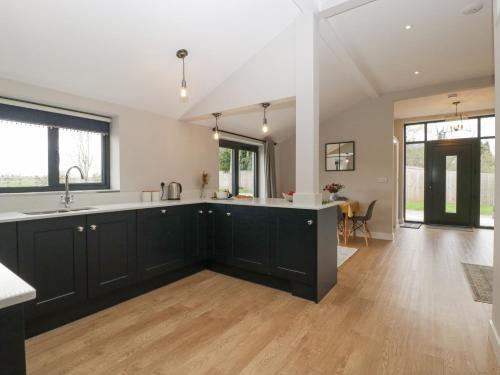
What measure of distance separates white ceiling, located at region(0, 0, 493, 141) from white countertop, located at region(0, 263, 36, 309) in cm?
231

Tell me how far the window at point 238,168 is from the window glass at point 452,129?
4.73 metres

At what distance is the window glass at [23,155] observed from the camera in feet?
8.43

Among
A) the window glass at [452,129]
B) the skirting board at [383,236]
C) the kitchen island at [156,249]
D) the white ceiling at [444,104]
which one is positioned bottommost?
the skirting board at [383,236]

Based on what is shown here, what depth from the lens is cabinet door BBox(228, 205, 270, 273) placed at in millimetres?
2980

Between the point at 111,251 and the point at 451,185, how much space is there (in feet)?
25.6

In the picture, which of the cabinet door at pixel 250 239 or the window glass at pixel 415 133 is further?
the window glass at pixel 415 133

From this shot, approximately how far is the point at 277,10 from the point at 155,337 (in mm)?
3377

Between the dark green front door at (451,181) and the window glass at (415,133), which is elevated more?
the window glass at (415,133)

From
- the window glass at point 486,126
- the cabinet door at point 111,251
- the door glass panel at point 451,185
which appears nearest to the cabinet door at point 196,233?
the cabinet door at point 111,251

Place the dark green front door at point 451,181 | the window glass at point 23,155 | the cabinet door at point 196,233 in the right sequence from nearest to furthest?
1. the window glass at point 23,155
2. the cabinet door at point 196,233
3. the dark green front door at point 451,181

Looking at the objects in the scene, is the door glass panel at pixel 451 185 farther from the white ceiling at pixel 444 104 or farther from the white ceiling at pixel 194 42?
the white ceiling at pixel 194 42

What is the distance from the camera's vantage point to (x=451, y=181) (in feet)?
22.4

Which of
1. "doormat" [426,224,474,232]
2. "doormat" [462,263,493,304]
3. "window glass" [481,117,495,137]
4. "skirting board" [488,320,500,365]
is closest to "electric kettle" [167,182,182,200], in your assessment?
"skirting board" [488,320,500,365]

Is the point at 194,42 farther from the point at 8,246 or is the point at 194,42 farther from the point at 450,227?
the point at 450,227
